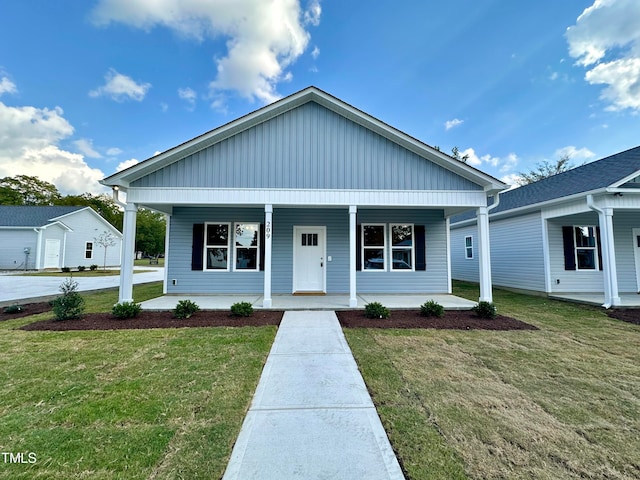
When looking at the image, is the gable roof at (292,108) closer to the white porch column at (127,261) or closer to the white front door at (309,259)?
the white porch column at (127,261)

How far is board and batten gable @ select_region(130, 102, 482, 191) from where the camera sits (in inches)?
288

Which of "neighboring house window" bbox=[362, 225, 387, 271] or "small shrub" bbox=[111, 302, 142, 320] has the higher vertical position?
"neighboring house window" bbox=[362, 225, 387, 271]

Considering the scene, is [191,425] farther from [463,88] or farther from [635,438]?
[463,88]

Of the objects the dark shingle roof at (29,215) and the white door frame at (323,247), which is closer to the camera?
the white door frame at (323,247)

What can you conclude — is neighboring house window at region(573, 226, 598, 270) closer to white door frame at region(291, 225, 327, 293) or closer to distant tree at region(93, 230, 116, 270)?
white door frame at region(291, 225, 327, 293)

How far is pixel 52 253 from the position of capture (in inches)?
833

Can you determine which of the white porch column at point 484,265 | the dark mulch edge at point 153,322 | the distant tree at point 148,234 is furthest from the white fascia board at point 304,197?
the distant tree at point 148,234

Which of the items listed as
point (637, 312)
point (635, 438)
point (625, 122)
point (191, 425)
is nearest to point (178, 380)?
point (191, 425)

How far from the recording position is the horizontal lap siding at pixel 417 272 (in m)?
9.13

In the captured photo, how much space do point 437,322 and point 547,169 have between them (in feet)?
102

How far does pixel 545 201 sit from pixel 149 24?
15.2m

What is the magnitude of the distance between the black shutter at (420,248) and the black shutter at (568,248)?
5046 millimetres

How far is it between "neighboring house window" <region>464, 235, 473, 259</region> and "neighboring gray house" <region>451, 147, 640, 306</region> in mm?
1750

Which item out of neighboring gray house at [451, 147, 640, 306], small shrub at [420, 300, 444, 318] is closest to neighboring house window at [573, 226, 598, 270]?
neighboring gray house at [451, 147, 640, 306]
